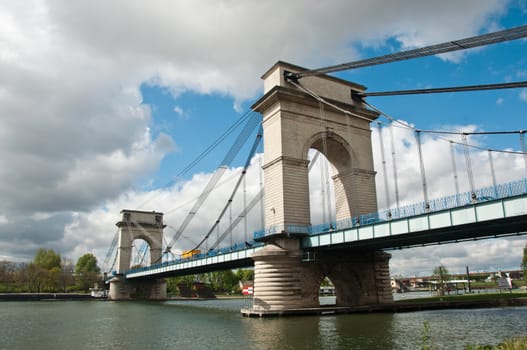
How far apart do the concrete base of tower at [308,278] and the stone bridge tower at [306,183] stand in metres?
0.09

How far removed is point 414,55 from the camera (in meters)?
35.8

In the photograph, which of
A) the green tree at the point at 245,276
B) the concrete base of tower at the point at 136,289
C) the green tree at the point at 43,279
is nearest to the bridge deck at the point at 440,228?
the concrete base of tower at the point at 136,289

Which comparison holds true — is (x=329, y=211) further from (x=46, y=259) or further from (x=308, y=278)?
(x=46, y=259)

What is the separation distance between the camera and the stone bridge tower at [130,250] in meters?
103

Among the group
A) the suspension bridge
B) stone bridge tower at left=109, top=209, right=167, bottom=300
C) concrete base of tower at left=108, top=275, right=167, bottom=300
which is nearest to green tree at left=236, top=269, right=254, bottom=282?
stone bridge tower at left=109, top=209, right=167, bottom=300

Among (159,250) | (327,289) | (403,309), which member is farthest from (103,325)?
(327,289)

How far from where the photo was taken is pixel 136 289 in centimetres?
10569

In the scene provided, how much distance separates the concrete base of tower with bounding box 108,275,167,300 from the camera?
10175cm

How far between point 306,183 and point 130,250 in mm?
79250

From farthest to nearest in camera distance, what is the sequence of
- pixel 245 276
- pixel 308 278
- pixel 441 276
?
pixel 245 276
pixel 441 276
pixel 308 278

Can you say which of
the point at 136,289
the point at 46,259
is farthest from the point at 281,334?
the point at 46,259

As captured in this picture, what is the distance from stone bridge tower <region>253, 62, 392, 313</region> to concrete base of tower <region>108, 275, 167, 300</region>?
6490cm

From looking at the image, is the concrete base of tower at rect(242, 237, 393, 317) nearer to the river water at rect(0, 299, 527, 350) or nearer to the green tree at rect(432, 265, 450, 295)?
the river water at rect(0, 299, 527, 350)

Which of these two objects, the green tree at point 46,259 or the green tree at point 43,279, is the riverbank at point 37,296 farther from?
the green tree at point 46,259
